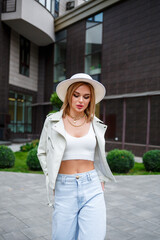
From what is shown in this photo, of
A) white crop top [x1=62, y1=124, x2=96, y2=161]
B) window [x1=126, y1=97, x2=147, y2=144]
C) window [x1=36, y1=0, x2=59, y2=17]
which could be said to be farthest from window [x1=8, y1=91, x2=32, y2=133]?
white crop top [x1=62, y1=124, x2=96, y2=161]

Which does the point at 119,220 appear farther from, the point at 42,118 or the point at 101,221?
the point at 42,118

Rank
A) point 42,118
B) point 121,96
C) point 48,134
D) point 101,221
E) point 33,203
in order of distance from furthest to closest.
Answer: point 42,118 < point 121,96 < point 33,203 < point 48,134 < point 101,221

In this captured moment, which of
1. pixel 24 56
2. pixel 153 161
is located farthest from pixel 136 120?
pixel 24 56

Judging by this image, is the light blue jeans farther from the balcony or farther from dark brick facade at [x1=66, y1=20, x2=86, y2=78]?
the balcony

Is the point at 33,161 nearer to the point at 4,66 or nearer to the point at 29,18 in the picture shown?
the point at 4,66

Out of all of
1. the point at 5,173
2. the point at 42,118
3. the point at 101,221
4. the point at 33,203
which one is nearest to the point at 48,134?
the point at 101,221

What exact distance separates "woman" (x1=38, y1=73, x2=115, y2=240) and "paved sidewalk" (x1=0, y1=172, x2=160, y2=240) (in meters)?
1.68

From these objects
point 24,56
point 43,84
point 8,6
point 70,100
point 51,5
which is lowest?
point 70,100

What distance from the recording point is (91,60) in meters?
18.5

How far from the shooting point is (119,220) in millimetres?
4188

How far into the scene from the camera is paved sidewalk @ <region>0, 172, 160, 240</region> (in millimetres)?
3650

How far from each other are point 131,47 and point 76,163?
14603 mm

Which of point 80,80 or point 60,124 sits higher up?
point 80,80

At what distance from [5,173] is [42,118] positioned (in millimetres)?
14974
